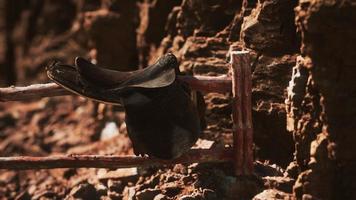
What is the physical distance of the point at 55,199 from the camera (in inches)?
232

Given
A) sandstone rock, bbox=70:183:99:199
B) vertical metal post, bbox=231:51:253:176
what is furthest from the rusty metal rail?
sandstone rock, bbox=70:183:99:199

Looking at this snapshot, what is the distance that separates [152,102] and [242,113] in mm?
754

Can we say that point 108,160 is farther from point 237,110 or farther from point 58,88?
point 237,110

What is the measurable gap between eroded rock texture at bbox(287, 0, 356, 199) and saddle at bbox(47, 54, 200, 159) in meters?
0.84

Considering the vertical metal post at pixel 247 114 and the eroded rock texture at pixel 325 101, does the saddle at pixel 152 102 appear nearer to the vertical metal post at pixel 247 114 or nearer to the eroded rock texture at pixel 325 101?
the vertical metal post at pixel 247 114

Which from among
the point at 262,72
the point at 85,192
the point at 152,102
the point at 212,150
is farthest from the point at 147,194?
the point at 262,72

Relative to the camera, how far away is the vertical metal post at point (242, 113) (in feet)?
15.4

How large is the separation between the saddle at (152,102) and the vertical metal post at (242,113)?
34cm

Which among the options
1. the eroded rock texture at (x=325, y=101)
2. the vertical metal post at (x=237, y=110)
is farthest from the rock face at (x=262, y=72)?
the vertical metal post at (x=237, y=110)

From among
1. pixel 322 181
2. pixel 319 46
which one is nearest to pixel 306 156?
pixel 322 181

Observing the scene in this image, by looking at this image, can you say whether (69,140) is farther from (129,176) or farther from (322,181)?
(322,181)

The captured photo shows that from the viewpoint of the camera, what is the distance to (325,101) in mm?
4176

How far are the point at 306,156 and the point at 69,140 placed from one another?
4377 mm

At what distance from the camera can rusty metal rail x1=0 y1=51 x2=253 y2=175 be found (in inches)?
186
